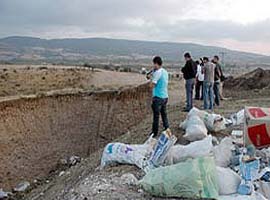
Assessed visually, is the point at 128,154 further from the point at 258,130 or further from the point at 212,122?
the point at 212,122

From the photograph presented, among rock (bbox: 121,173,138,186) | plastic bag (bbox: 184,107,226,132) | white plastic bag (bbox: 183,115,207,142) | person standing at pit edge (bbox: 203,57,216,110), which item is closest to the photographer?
rock (bbox: 121,173,138,186)

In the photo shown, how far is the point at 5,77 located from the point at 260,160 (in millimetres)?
37208

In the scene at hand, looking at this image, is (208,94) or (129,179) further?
(208,94)

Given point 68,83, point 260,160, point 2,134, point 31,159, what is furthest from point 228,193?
point 68,83

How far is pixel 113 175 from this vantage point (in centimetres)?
845

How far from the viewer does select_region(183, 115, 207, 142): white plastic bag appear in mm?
10444

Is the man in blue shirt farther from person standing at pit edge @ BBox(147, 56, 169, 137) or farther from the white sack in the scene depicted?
the white sack

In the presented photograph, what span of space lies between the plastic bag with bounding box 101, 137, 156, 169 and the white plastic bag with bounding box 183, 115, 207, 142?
1.50 m

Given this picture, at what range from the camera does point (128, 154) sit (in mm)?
8773

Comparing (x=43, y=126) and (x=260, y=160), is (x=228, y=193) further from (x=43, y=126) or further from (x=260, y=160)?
(x=43, y=126)

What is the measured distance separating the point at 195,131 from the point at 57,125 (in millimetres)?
15724

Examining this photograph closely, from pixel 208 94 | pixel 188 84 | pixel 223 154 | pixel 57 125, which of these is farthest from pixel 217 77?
pixel 57 125

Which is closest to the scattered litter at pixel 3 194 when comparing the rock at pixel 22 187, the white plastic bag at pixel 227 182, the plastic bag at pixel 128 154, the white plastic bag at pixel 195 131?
the rock at pixel 22 187

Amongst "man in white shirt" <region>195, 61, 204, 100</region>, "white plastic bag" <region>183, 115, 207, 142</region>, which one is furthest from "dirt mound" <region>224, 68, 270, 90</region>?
"white plastic bag" <region>183, 115, 207, 142</region>
